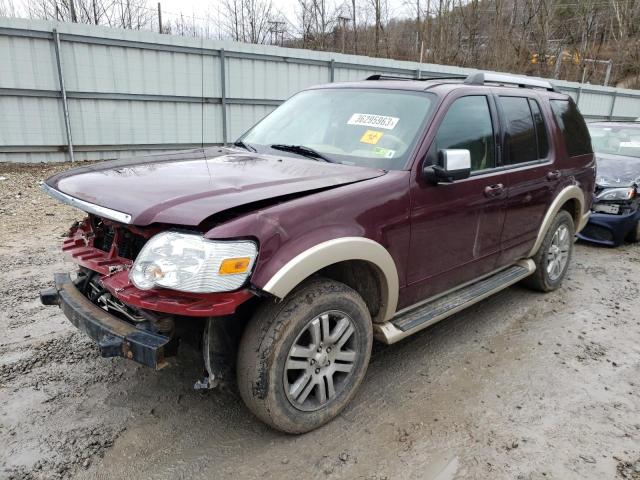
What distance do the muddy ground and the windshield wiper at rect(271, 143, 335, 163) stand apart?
151 centimetres

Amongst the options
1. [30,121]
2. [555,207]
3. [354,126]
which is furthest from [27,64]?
[555,207]

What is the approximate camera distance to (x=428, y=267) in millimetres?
3232

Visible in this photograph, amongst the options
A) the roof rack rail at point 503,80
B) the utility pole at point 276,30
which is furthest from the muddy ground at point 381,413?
the utility pole at point 276,30

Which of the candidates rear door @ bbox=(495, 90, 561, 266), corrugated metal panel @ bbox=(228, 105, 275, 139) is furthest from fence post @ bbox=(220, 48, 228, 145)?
rear door @ bbox=(495, 90, 561, 266)

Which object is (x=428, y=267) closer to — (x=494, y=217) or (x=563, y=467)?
(x=494, y=217)

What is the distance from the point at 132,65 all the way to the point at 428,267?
9057 mm

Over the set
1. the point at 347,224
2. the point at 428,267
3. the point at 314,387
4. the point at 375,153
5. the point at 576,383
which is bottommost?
the point at 576,383

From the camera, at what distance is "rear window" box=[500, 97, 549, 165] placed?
3.90 m

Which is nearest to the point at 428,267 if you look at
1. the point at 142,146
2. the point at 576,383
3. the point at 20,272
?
the point at 576,383

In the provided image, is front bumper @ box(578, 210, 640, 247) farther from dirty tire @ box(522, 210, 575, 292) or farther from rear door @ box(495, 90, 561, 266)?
rear door @ box(495, 90, 561, 266)

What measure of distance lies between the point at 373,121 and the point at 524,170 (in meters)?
1.47

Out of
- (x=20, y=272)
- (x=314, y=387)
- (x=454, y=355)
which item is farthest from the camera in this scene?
(x=20, y=272)

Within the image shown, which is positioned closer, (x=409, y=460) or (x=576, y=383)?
(x=409, y=460)

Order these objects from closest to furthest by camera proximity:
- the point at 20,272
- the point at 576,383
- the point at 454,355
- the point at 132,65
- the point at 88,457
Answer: the point at 88,457 → the point at 576,383 → the point at 454,355 → the point at 20,272 → the point at 132,65
